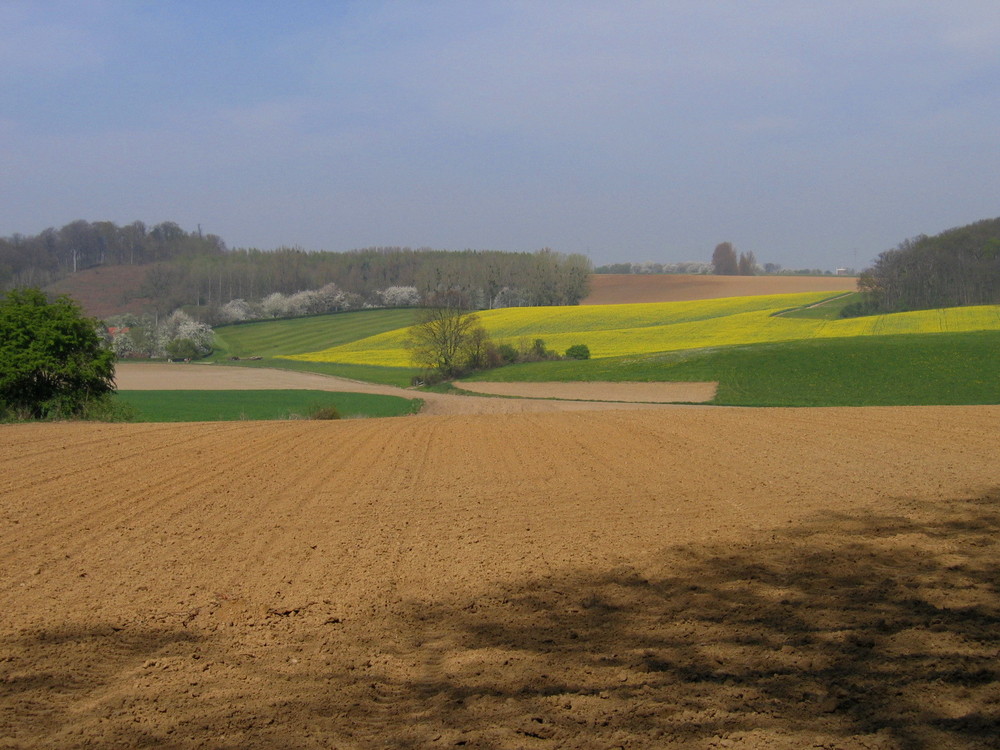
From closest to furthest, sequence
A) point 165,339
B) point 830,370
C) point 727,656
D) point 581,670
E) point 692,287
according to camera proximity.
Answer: point 581,670
point 727,656
point 830,370
point 165,339
point 692,287

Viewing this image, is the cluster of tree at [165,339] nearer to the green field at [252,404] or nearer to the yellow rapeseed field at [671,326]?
the yellow rapeseed field at [671,326]

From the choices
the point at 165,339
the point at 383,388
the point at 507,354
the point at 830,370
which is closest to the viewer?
the point at 830,370

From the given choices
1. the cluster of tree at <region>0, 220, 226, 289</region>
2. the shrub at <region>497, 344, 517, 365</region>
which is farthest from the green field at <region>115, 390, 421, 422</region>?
the cluster of tree at <region>0, 220, 226, 289</region>

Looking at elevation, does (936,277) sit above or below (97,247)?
below

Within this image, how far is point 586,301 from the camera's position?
10506 cm

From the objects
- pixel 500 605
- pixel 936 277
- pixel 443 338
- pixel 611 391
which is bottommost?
→ pixel 611 391

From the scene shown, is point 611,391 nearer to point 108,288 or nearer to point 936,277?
point 936,277

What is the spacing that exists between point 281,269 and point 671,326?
75.6m

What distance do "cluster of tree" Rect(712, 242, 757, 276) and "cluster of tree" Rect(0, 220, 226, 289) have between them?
98130 mm

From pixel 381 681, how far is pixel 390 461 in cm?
1016

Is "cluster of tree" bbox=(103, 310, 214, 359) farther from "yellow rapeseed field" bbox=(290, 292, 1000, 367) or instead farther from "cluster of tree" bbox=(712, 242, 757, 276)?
"cluster of tree" bbox=(712, 242, 757, 276)

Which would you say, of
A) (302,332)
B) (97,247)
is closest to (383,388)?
(302,332)

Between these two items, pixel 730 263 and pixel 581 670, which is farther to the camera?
pixel 730 263

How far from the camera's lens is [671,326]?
219 feet
